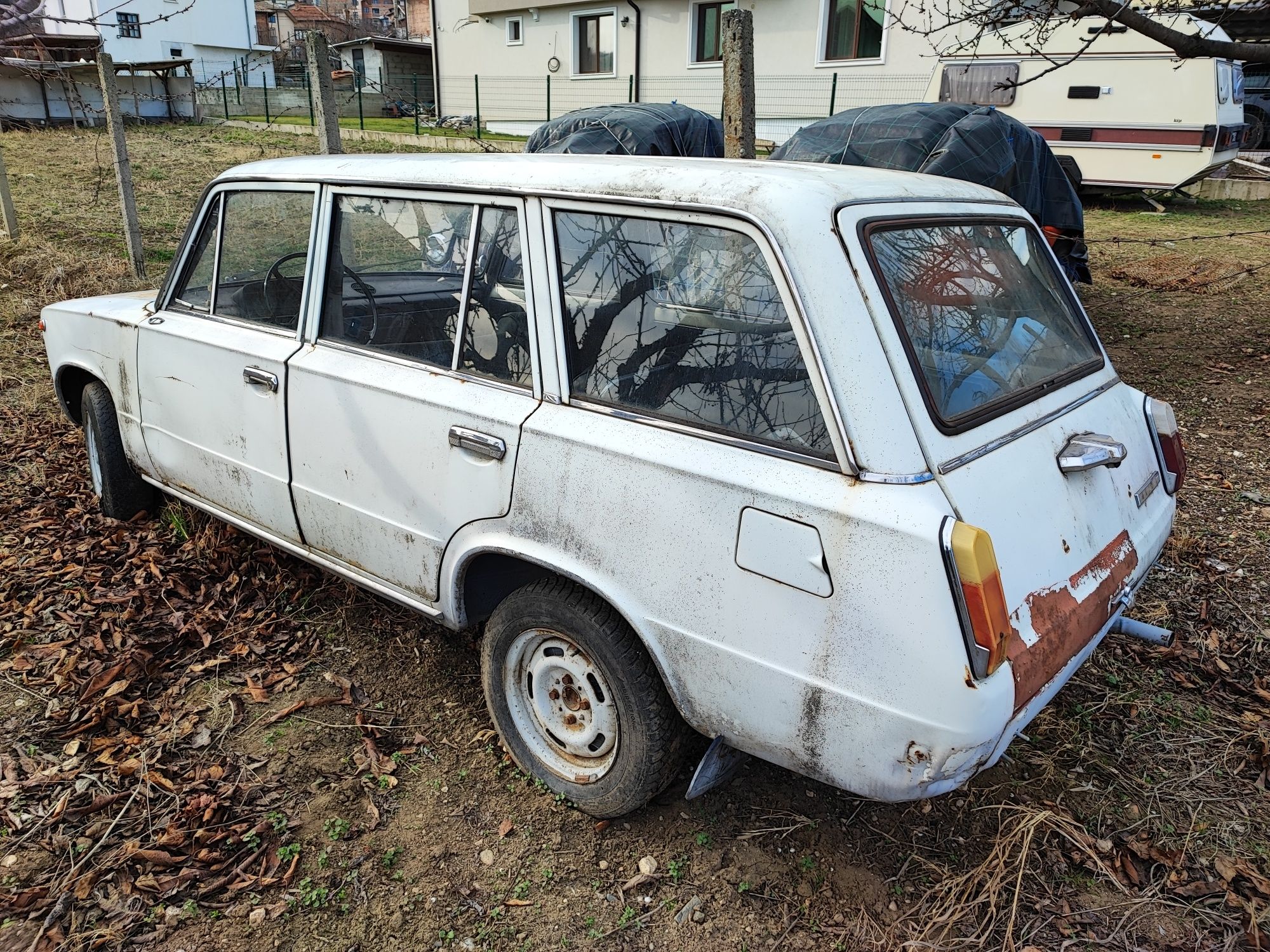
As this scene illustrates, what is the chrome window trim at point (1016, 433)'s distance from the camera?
206cm

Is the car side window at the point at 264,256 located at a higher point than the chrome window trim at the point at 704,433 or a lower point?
higher

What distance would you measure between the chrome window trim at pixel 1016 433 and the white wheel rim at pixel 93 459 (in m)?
4.16

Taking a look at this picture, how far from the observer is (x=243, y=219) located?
3.67 metres

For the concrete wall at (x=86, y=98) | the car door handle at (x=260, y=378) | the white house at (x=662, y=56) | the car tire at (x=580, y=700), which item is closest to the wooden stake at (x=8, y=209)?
the concrete wall at (x=86, y=98)

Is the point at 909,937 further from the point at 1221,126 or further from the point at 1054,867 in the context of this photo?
the point at 1221,126

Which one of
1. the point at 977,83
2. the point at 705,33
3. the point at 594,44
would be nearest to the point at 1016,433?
the point at 977,83

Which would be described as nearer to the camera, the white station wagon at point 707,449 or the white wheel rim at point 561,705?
the white station wagon at point 707,449

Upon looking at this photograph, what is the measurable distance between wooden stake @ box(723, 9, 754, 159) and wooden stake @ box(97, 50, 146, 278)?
525 cm

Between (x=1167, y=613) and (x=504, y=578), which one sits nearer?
(x=504, y=578)

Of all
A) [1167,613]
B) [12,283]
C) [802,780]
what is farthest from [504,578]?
[12,283]

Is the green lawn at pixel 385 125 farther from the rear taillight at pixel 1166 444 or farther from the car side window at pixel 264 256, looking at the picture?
the rear taillight at pixel 1166 444

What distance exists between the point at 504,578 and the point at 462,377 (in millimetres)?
682

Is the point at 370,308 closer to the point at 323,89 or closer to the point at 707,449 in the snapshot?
the point at 707,449

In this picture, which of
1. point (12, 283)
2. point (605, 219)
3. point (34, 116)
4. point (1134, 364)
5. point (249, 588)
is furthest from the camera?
point (34, 116)
